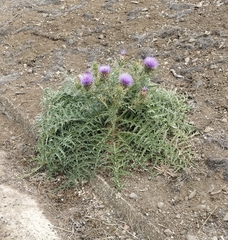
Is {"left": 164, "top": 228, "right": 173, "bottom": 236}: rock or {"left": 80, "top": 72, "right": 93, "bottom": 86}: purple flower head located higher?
{"left": 80, "top": 72, "right": 93, "bottom": 86}: purple flower head

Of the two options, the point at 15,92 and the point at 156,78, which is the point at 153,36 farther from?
the point at 15,92

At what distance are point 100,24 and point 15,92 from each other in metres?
1.31

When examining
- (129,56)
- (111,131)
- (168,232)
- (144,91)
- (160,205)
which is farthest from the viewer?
(129,56)

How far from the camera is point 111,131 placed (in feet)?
10.6

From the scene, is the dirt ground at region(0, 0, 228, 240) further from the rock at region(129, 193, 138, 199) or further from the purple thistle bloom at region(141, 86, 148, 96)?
the purple thistle bloom at region(141, 86, 148, 96)

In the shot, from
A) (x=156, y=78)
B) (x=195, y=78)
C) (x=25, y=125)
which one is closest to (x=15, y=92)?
(x=25, y=125)

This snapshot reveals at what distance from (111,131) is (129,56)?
1.37 meters

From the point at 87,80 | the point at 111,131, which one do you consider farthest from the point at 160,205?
the point at 87,80

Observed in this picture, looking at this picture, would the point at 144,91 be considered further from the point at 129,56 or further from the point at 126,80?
the point at 129,56

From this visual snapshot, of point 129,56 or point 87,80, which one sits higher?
point 87,80

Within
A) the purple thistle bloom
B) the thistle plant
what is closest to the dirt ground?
the thistle plant

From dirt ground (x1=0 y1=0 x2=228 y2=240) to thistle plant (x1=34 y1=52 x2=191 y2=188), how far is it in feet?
0.37

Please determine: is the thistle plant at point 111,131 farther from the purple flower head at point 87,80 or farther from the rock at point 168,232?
the rock at point 168,232

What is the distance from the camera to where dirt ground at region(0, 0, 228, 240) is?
2.94 m
